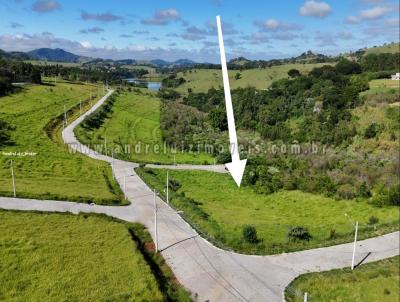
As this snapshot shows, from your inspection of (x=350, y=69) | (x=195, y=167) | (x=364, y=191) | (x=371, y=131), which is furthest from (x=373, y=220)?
(x=350, y=69)

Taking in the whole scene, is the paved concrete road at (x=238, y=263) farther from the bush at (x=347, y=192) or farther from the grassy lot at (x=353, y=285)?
the bush at (x=347, y=192)

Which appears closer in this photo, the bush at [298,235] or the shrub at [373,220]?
the shrub at [373,220]

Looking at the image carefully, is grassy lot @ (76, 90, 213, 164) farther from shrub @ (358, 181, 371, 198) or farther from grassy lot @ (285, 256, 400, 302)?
grassy lot @ (285, 256, 400, 302)

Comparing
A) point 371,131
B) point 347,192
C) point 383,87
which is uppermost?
point 383,87

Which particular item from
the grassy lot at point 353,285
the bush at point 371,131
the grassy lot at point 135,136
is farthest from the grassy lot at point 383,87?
the grassy lot at point 353,285

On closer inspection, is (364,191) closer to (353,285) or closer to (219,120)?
(353,285)
